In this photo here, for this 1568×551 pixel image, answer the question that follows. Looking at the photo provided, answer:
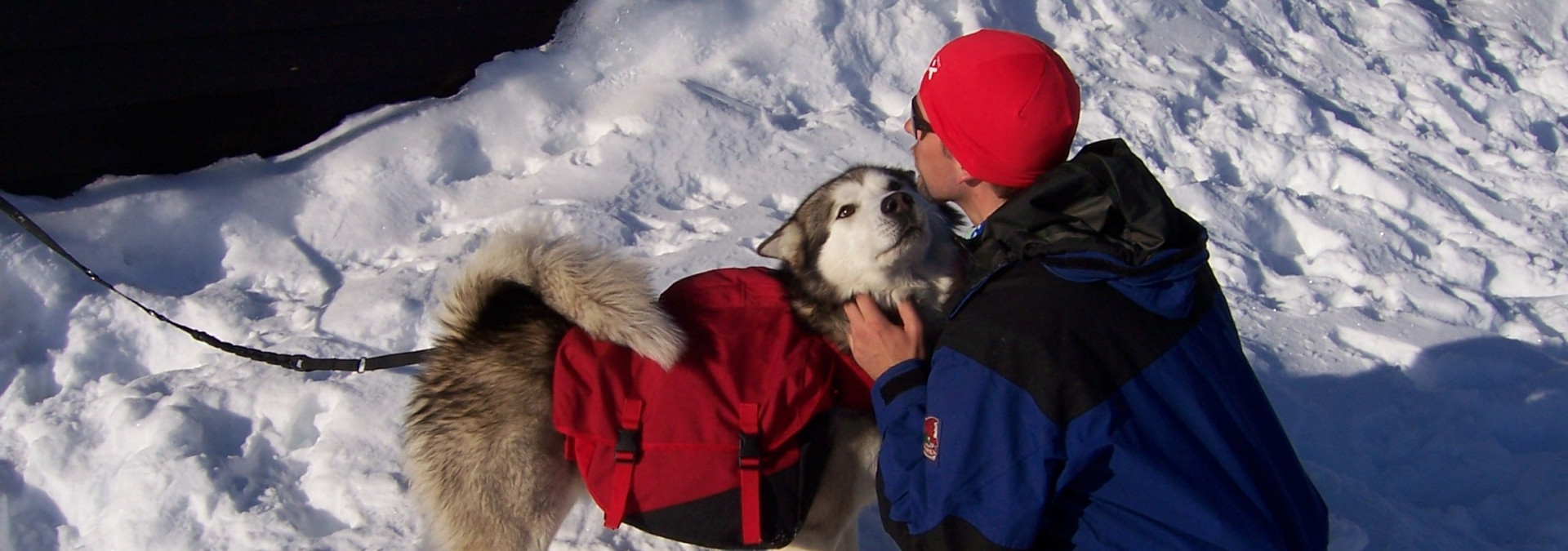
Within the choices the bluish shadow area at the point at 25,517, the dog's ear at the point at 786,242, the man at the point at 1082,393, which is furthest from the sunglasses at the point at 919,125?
the bluish shadow area at the point at 25,517

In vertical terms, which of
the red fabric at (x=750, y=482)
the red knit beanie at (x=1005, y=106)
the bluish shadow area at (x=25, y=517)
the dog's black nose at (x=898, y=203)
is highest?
the red knit beanie at (x=1005, y=106)

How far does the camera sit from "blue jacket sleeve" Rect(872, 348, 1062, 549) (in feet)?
5.03

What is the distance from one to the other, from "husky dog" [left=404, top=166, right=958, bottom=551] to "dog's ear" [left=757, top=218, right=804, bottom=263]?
89 millimetres

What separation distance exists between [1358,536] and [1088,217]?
176 cm

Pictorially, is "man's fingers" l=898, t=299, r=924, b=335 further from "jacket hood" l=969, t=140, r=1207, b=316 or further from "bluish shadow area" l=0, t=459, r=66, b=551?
"bluish shadow area" l=0, t=459, r=66, b=551

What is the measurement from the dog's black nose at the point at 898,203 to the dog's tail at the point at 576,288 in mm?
559

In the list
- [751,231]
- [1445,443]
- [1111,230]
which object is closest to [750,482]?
[1111,230]

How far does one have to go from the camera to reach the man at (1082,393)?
154 cm

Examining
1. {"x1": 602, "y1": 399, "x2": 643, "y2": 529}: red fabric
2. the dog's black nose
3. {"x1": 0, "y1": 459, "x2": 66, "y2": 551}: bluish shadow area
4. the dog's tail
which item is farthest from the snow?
the dog's black nose

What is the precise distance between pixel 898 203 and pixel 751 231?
6.15 feet

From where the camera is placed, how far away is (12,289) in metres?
3.38

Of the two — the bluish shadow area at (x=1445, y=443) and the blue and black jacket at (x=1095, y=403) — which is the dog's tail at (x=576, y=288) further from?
the bluish shadow area at (x=1445, y=443)

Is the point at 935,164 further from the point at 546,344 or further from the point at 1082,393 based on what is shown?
the point at 546,344

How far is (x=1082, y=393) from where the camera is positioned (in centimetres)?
152
